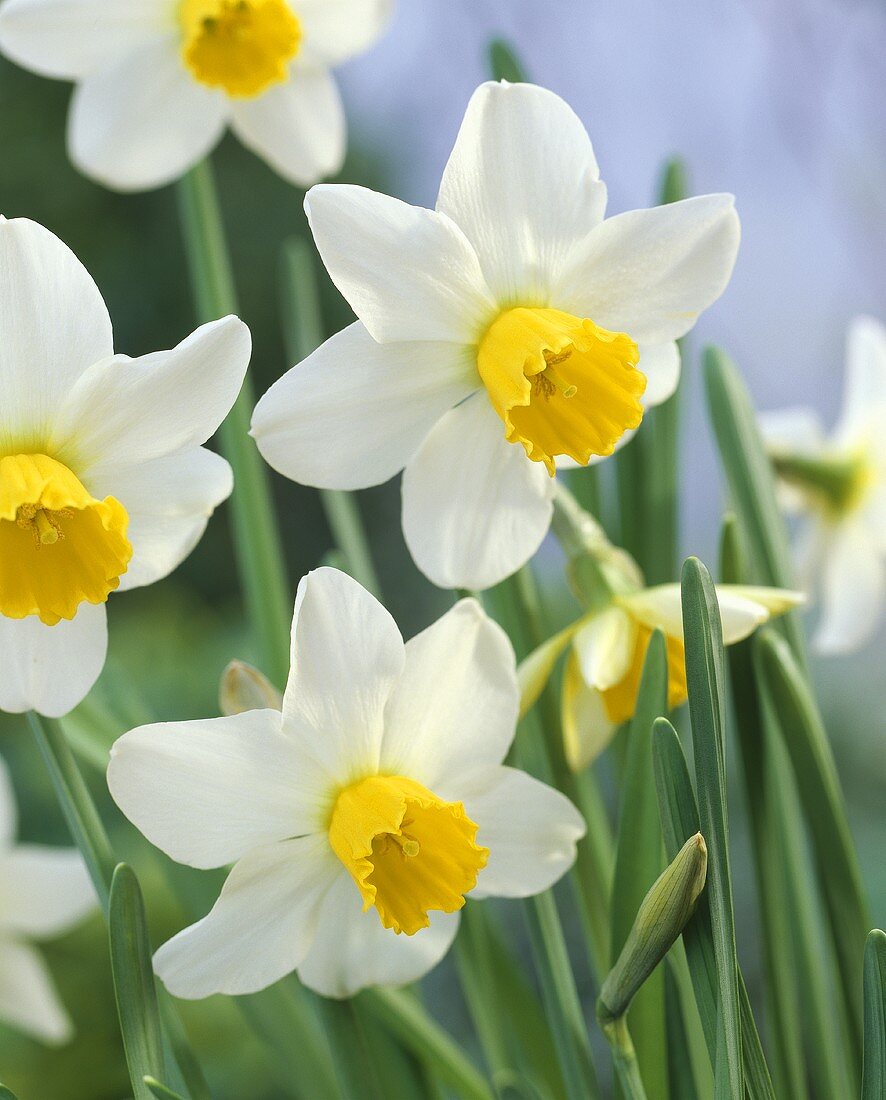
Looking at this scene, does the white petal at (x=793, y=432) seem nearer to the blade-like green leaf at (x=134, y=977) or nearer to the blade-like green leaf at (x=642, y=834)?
the blade-like green leaf at (x=642, y=834)

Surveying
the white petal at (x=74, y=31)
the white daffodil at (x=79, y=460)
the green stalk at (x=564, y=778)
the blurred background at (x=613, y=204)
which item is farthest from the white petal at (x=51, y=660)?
the blurred background at (x=613, y=204)

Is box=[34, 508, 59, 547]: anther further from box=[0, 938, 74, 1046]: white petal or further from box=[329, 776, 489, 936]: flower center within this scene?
box=[0, 938, 74, 1046]: white petal

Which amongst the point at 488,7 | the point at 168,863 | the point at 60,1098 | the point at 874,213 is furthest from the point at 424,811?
the point at 488,7

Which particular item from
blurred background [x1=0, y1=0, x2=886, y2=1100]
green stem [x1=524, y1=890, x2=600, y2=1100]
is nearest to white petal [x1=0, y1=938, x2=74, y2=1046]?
green stem [x1=524, y1=890, x2=600, y2=1100]

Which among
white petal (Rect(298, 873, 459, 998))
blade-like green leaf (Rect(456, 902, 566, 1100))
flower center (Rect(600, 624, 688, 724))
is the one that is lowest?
blade-like green leaf (Rect(456, 902, 566, 1100))

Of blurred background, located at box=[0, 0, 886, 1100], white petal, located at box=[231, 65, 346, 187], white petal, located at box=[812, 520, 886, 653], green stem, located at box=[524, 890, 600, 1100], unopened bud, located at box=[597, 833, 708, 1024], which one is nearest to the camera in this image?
unopened bud, located at box=[597, 833, 708, 1024]

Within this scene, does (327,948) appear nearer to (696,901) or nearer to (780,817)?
(696,901)
